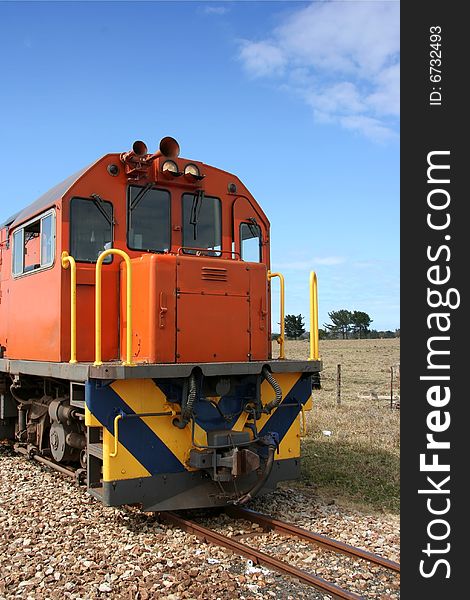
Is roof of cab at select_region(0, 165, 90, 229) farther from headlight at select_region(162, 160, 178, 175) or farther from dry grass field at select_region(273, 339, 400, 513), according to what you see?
dry grass field at select_region(273, 339, 400, 513)

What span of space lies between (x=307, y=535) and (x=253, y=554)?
2.14 feet

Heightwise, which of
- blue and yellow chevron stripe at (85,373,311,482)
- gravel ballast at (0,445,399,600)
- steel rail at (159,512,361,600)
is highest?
blue and yellow chevron stripe at (85,373,311,482)

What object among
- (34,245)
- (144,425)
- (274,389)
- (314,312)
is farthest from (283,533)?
(34,245)

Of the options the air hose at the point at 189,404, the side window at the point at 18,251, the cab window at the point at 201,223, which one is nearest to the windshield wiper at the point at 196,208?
the cab window at the point at 201,223

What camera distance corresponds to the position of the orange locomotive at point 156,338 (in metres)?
6.02

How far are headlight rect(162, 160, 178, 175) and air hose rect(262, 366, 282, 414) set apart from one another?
243 cm

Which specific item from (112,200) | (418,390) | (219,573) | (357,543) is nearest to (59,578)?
(219,573)

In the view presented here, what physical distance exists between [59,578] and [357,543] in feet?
8.39

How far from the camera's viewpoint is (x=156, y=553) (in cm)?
536

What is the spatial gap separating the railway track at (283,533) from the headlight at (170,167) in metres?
3.68

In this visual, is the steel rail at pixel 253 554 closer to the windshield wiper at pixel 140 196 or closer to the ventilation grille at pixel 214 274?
the ventilation grille at pixel 214 274

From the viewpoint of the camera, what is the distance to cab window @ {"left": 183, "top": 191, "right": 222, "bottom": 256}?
7.35 m

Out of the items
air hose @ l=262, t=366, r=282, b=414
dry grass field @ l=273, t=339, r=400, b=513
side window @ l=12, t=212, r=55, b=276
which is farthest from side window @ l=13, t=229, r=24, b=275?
dry grass field @ l=273, t=339, r=400, b=513

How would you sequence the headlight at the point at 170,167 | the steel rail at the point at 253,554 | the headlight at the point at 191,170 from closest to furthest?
the steel rail at the point at 253,554
the headlight at the point at 170,167
the headlight at the point at 191,170
